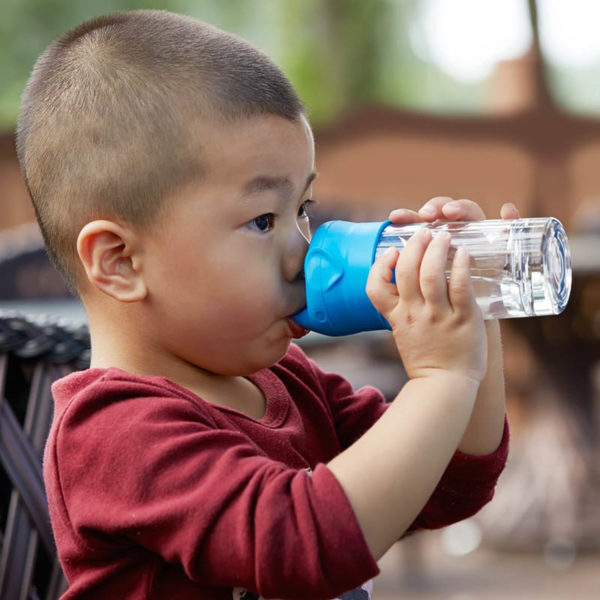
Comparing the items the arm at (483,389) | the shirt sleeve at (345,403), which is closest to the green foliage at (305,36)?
the shirt sleeve at (345,403)

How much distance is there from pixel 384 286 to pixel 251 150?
186mm

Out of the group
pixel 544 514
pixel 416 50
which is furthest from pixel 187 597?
pixel 416 50

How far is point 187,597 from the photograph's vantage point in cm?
101

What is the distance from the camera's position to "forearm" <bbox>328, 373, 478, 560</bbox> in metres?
0.95

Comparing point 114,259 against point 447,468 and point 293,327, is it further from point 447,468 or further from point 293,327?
point 447,468

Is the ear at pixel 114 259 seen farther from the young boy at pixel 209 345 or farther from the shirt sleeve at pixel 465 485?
the shirt sleeve at pixel 465 485

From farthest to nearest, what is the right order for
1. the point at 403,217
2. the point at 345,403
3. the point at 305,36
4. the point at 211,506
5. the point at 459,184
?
the point at 305,36 → the point at 459,184 → the point at 345,403 → the point at 403,217 → the point at 211,506

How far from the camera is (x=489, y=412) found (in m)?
1.19

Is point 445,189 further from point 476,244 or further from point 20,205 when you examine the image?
point 476,244

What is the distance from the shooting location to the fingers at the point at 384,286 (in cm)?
101

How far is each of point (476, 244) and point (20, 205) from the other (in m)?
5.59

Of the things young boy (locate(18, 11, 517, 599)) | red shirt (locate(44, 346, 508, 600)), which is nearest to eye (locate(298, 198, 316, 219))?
young boy (locate(18, 11, 517, 599))

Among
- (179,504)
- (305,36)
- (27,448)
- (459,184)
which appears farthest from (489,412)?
(305,36)

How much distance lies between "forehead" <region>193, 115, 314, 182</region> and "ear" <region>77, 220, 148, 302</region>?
106 millimetres
